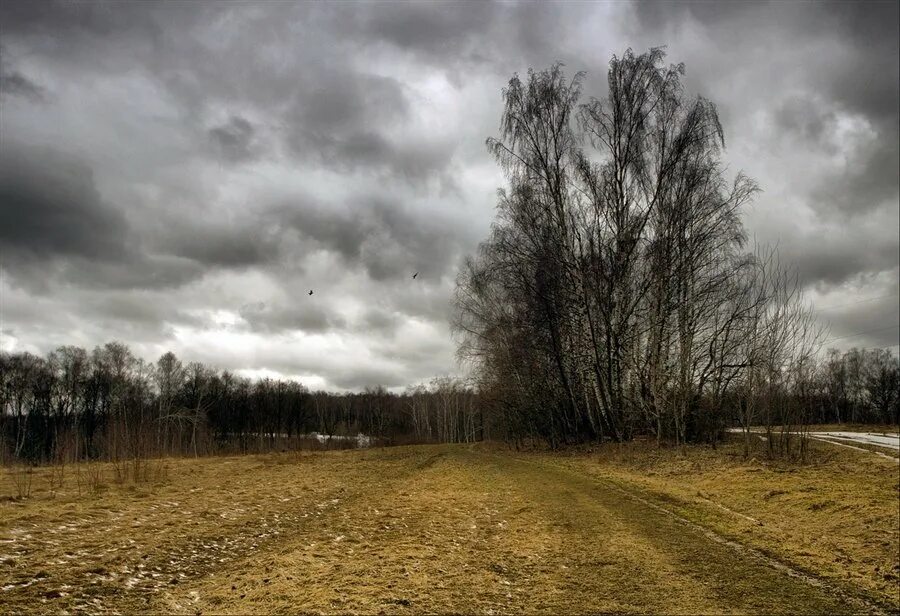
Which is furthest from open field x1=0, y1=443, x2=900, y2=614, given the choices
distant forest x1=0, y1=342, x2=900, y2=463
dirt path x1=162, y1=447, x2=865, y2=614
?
distant forest x1=0, y1=342, x2=900, y2=463

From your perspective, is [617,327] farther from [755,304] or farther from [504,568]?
[504,568]

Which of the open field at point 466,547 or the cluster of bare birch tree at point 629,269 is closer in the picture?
the open field at point 466,547

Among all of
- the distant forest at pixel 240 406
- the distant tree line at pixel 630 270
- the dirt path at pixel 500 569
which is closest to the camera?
the dirt path at pixel 500 569

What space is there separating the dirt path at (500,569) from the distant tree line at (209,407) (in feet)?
72.7

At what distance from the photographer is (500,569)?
6.25 metres

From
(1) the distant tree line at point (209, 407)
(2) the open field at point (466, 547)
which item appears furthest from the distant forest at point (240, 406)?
(2) the open field at point (466, 547)

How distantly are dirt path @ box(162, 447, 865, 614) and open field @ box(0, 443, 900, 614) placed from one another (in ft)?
0.10

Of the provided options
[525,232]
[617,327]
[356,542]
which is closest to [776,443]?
[617,327]

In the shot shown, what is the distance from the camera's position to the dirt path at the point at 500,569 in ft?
16.6

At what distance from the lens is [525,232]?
918 inches

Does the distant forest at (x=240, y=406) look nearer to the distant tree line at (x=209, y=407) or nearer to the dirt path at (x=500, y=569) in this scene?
the distant tree line at (x=209, y=407)

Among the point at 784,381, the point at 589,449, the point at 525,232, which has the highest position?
the point at 525,232

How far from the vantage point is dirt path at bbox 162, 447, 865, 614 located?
5.06 meters

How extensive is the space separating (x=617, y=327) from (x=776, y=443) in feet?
23.3
